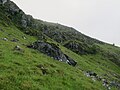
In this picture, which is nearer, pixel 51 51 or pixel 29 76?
pixel 29 76

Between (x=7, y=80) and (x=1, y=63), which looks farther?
(x=1, y=63)

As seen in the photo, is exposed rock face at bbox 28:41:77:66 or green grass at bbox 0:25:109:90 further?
exposed rock face at bbox 28:41:77:66

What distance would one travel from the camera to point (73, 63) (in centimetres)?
5525

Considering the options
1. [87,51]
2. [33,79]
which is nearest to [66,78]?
[33,79]

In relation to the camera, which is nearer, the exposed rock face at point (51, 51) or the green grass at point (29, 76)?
the green grass at point (29, 76)

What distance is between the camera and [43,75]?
35531mm

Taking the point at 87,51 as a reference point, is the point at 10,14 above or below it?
above

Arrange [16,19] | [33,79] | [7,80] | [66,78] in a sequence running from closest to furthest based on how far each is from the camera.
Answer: [7,80]
[33,79]
[66,78]
[16,19]

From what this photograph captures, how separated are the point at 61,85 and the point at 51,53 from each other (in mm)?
17400

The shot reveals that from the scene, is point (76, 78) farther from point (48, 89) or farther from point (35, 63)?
point (48, 89)

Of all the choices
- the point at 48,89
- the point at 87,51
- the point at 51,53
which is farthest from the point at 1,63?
the point at 87,51

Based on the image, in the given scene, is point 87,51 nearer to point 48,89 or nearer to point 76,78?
point 76,78

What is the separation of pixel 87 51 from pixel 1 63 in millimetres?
88685

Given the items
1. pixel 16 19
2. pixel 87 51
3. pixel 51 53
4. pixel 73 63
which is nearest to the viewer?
pixel 51 53
